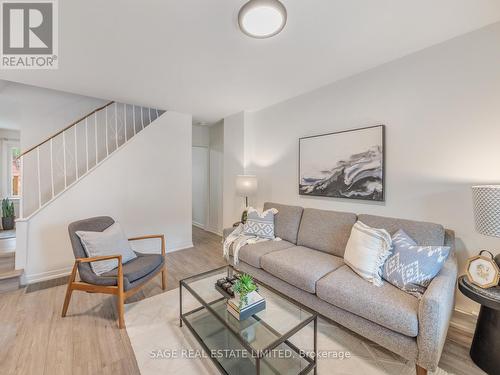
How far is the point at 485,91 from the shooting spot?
1.71 m

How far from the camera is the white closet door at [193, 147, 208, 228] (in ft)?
16.7

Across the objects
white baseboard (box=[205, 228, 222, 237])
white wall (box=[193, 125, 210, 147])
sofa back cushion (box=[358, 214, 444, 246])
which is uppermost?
white wall (box=[193, 125, 210, 147])

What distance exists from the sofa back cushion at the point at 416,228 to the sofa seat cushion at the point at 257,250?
0.99m

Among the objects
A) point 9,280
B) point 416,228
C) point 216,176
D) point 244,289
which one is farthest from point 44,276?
point 416,228

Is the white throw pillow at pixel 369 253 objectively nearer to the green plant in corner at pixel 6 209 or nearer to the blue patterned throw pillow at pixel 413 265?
the blue patterned throw pillow at pixel 413 265

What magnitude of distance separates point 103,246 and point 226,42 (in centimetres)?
221

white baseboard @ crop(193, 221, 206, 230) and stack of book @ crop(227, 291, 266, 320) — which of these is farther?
white baseboard @ crop(193, 221, 206, 230)

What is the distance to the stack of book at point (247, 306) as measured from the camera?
59.9 inches

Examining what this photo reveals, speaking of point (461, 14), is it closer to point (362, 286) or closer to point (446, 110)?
point (446, 110)

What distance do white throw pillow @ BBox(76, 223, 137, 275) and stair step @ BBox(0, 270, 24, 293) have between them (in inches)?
50.8

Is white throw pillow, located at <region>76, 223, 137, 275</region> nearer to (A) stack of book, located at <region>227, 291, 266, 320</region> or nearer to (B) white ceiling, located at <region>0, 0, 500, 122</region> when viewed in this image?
(A) stack of book, located at <region>227, 291, 266, 320</region>

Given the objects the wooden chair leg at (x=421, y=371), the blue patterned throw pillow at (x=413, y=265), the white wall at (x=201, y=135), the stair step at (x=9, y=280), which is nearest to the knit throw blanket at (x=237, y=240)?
the blue patterned throw pillow at (x=413, y=265)

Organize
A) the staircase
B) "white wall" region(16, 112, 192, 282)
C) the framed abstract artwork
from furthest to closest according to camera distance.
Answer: the staircase → "white wall" region(16, 112, 192, 282) → the framed abstract artwork

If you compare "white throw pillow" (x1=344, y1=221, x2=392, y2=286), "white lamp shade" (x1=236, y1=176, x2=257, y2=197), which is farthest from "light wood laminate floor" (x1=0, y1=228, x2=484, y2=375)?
"white lamp shade" (x1=236, y1=176, x2=257, y2=197)
